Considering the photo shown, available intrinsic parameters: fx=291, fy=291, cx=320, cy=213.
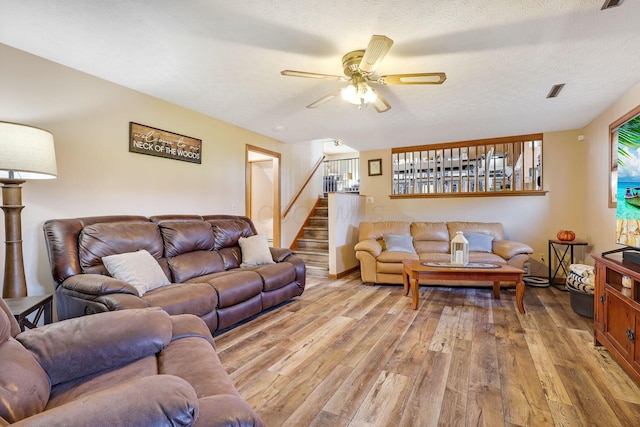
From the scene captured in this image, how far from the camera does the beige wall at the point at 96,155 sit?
7.82ft

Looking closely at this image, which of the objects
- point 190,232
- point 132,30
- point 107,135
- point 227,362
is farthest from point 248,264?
point 132,30

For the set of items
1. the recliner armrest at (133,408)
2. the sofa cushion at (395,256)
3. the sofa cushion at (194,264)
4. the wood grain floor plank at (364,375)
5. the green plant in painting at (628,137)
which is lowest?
the wood grain floor plank at (364,375)

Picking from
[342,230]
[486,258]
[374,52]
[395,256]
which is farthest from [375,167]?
[374,52]

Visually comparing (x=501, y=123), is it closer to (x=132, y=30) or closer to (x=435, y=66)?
(x=435, y=66)

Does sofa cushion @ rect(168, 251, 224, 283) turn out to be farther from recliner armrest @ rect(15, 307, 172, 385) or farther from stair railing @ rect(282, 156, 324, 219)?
stair railing @ rect(282, 156, 324, 219)

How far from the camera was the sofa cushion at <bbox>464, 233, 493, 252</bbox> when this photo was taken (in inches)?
175

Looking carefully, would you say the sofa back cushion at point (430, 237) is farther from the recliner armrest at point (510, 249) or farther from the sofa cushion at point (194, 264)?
the sofa cushion at point (194, 264)

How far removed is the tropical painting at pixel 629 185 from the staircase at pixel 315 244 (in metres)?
3.58

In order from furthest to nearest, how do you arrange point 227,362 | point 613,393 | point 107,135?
point 107,135 → point 227,362 → point 613,393

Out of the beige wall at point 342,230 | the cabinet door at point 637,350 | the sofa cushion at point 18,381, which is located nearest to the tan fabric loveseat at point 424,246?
the beige wall at point 342,230

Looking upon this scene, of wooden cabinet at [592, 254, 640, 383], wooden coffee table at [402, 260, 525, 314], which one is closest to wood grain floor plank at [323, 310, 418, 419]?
wooden coffee table at [402, 260, 525, 314]

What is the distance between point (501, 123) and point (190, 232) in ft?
14.3

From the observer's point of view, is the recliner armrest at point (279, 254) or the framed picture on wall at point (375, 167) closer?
the recliner armrest at point (279, 254)

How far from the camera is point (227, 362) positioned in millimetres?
2154
